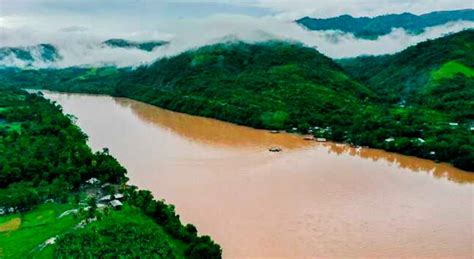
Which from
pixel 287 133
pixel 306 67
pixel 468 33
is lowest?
pixel 287 133

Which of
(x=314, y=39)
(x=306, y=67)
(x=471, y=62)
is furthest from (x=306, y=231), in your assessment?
(x=314, y=39)

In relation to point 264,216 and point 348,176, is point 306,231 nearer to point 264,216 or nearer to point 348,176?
point 264,216

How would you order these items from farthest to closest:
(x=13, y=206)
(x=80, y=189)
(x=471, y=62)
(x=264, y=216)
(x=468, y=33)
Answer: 1. (x=468, y=33)
2. (x=471, y=62)
3. (x=80, y=189)
4. (x=264, y=216)
5. (x=13, y=206)

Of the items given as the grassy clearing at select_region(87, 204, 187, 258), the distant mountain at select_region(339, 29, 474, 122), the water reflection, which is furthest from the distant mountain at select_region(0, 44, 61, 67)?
the grassy clearing at select_region(87, 204, 187, 258)

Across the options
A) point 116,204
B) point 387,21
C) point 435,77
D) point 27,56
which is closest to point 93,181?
point 116,204

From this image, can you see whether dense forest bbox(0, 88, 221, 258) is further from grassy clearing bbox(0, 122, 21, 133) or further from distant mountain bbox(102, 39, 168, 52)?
distant mountain bbox(102, 39, 168, 52)

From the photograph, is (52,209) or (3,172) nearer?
(52,209)
